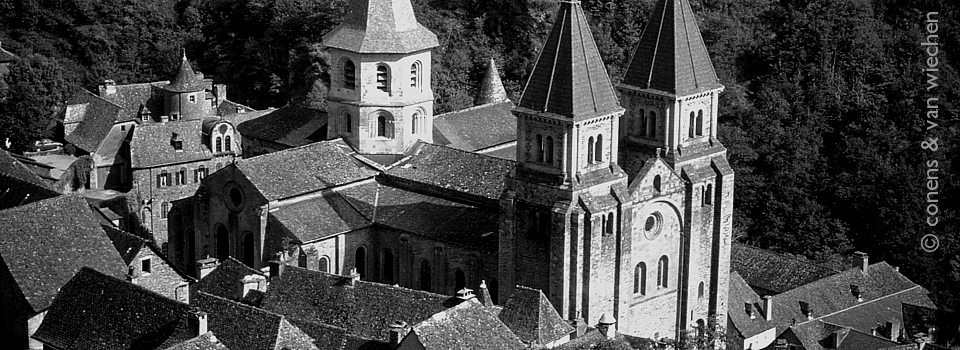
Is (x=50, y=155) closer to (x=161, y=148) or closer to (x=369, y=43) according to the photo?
(x=161, y=148)

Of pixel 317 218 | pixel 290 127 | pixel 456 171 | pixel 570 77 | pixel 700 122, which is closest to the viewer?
Result: pixel 570 77

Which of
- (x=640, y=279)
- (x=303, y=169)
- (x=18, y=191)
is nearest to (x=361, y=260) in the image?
(x=303, y=169)

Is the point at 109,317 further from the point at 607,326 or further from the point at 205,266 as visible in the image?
the point at 607,326

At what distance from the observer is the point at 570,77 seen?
57375 mm

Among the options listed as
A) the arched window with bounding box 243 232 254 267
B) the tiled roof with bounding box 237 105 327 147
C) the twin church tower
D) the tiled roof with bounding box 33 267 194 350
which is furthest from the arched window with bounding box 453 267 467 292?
the tiled roof with bounding box 33 267 194 350

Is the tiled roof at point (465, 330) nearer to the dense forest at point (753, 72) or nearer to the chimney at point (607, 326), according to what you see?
the chimney at point (607, 326)

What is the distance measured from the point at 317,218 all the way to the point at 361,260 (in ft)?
7.96

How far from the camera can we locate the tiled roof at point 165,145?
85.5m

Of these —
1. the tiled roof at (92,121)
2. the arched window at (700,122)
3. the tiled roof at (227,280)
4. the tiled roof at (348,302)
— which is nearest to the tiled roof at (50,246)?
the tiled roof at (227,280)

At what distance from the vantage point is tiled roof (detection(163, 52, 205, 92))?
94.9 m

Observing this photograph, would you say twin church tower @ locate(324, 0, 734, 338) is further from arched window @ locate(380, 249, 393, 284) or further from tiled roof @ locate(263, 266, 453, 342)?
arched window @ locate(380, 249, 393, 284)

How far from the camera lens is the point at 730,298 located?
65312mm

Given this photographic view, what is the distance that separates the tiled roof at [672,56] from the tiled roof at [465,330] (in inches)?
522

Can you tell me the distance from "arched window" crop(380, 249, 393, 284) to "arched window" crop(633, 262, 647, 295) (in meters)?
9.45
